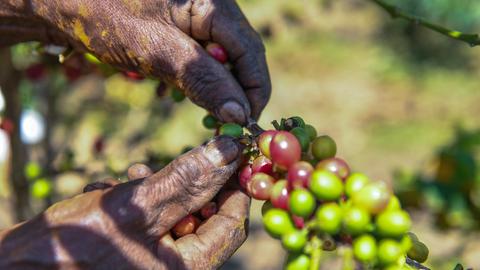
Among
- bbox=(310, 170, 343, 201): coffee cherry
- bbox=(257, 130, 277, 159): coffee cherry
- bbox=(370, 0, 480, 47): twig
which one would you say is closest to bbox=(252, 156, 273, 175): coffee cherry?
bbox=(257, 130, 277, 159): coffee cherry

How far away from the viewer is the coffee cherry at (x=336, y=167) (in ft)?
5.20

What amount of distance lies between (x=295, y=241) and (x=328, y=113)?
615cm

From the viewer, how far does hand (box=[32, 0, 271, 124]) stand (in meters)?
2.25

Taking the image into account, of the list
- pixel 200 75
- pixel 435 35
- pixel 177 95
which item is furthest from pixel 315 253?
pixel 435 35

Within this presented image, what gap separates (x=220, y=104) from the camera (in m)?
2.21

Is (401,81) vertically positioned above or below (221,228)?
above

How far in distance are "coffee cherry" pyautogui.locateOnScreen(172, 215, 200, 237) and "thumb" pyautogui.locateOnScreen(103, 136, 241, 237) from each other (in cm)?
9

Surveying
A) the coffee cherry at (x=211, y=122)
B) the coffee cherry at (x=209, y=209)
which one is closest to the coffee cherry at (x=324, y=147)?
the coffee cherry at (x=209, y=209)

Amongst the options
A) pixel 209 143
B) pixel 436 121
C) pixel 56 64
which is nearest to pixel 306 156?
pixel 209 143

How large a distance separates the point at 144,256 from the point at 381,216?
700 mm

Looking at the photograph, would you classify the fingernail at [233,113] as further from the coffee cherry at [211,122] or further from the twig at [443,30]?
the twig at [443,30]

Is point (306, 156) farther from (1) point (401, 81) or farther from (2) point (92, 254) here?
(1) point (401, 81)

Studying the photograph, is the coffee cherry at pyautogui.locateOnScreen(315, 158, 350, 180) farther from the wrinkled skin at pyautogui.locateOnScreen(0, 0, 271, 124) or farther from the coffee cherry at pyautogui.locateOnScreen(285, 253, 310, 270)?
the wrinkled skin at pyautogui.locateOnScreen(0, 0, 271, 124)

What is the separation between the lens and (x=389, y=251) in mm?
1502
